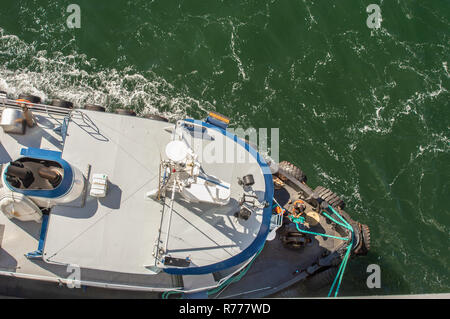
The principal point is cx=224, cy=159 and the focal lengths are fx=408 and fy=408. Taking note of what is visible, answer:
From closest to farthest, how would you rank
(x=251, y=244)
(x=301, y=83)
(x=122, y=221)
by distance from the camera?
(x=122, y=221) → (x=251, y=244) → (x=301, y=83)

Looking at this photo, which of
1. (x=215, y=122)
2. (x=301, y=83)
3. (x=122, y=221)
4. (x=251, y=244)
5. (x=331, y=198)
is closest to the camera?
(x=122, y=221)

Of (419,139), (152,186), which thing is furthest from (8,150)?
(419,139)

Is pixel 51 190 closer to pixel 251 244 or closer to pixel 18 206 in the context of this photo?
pixel 18 206

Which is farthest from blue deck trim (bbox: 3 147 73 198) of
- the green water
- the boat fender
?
the green water

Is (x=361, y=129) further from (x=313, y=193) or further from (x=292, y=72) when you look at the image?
(x=313, y=193)

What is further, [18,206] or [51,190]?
[18,206]

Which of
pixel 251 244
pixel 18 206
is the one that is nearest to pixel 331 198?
pixel 251 244

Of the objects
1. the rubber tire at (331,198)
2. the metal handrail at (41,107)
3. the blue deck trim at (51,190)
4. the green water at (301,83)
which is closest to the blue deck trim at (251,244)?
the rubber tire at (331,198)

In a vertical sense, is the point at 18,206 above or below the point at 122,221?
above
